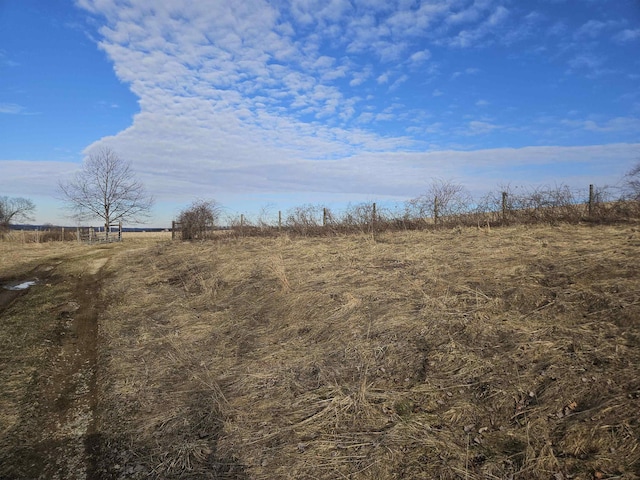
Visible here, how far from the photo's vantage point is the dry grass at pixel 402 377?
114 inches

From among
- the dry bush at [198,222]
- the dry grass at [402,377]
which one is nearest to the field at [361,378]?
the dry grass at [402,377]

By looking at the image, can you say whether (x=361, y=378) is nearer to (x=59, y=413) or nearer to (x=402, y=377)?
(x=402, y=377)

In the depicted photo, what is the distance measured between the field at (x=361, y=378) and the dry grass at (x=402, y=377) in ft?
0.06

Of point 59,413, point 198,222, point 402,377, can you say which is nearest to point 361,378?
point 402,377

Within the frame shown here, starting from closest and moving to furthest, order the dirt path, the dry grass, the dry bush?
1. the dry grass
2. the dirt path
3. the dry bush

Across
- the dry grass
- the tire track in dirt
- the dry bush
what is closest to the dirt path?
the tire track in dirt

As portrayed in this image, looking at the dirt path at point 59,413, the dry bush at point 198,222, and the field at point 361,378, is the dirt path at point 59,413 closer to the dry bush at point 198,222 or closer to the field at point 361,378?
the field at point 361,378

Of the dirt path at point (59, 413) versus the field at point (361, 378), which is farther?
the dirt path at point (59, 413)

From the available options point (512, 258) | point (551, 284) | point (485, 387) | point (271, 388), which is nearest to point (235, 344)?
point (271, 388)

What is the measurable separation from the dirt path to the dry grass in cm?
21

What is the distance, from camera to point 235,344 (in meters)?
5.85

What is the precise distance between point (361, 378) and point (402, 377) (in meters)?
0.44

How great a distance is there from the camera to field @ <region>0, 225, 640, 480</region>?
2945 mm

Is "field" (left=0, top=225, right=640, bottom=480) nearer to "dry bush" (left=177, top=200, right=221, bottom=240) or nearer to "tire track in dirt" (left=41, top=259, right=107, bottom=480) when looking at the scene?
"tire track in dirt" (left=41, top=259, right=107, bottom=480)
